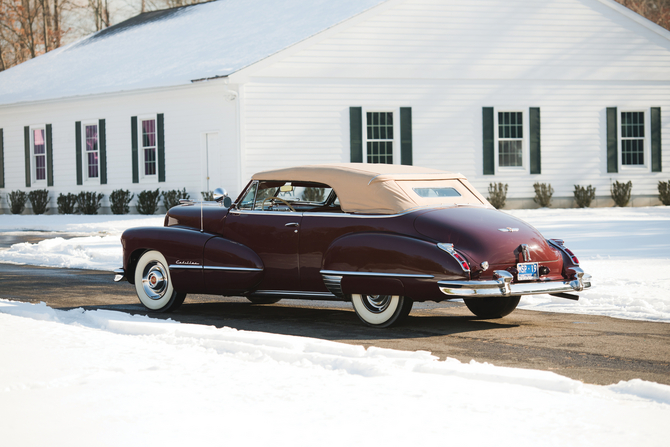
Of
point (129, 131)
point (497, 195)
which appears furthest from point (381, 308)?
point (129, 131)

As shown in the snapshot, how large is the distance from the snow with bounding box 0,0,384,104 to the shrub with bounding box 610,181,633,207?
9.61 metres

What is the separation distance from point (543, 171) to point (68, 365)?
2291 centimetres

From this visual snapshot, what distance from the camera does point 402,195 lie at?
836 cm

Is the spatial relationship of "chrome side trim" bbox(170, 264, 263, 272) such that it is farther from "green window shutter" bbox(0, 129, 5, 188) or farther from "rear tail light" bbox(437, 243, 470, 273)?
"green window shutter" bbox(0, 129, 5, 188)

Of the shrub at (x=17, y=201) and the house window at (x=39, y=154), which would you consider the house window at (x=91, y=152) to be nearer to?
the house window at (x=39, y=154)

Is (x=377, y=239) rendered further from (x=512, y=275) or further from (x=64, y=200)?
(x=64, y=200)

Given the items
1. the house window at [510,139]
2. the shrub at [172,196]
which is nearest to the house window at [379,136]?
the house window at [510,139]

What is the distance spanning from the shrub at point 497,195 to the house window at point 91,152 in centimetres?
1317

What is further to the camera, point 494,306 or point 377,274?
point 494,306

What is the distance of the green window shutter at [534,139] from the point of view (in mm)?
27016

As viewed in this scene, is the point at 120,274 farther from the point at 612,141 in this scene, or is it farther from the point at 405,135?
the point at 612,141

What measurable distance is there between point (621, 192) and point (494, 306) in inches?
807

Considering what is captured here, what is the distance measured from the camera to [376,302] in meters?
8.35

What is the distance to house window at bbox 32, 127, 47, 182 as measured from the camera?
1235 inches
